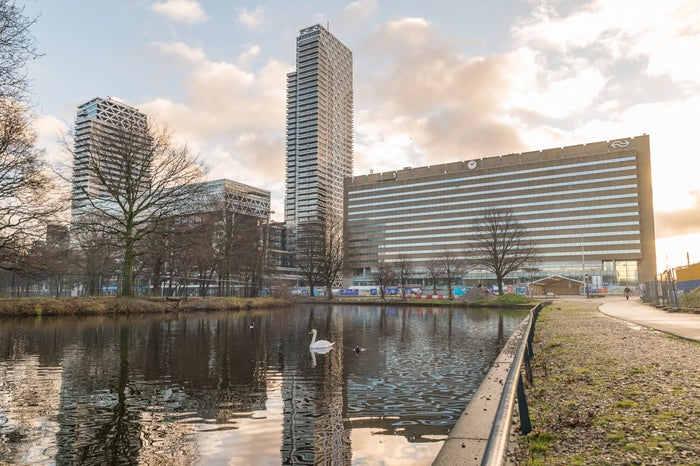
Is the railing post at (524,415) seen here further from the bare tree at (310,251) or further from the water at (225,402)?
the bare tree at (310,251)

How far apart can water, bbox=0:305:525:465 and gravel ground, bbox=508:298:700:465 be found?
1.52m

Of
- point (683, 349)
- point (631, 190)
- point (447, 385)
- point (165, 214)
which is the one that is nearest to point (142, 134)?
point (165, 214)

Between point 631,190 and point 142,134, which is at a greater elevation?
point 631,190

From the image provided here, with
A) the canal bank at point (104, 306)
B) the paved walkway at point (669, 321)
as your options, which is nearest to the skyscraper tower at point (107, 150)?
the canal bank at point (104, 306)

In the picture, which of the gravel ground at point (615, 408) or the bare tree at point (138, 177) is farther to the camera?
the bare tree at point (138, 177)

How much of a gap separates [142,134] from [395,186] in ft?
494

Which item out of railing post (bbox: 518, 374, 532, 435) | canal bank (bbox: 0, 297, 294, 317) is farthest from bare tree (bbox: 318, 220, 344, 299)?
railing post (bbox: 518, 374, 532, 435)

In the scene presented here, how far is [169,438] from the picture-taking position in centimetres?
602

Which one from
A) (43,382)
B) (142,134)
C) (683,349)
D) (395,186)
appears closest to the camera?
(43,382)

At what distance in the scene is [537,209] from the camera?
147375mm

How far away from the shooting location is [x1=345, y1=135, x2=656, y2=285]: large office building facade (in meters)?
133

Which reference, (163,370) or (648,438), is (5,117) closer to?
(163,370)

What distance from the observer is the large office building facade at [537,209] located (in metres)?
133

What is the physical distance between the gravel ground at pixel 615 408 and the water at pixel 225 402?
1.52 metres
